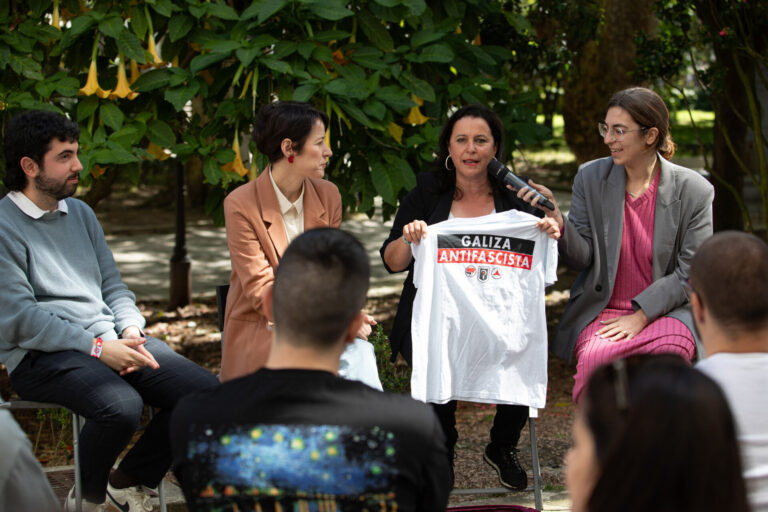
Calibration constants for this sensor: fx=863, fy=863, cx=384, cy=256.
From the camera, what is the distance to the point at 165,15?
447 cm

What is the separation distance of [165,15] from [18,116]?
3.72ft

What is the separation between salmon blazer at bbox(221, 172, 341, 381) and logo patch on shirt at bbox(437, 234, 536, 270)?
22.7 inches

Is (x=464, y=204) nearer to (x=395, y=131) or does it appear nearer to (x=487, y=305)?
(x=487, y=305)

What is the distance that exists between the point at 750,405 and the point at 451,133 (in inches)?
90.0

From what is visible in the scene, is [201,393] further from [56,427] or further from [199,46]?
[56,427]

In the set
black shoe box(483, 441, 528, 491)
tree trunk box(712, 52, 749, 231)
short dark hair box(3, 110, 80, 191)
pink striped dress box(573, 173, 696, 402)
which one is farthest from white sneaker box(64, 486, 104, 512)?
tree trunk box(712, 52, 749, 231)

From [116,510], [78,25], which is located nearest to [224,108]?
[78,25]

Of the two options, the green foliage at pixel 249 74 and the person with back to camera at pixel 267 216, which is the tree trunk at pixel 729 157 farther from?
the person with back to camera at pixel 267 216

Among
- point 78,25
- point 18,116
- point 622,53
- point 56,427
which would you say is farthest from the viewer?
point 622,53

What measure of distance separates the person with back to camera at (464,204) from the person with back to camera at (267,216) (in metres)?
0.32

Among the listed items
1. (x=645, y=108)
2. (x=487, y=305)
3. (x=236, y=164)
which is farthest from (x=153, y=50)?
(x=645, y=108)

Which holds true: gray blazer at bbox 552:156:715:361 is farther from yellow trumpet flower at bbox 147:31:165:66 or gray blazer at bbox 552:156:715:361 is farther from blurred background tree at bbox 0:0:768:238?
yellow trumpet flower at bbox 147:31:165:66

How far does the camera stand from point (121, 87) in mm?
4613

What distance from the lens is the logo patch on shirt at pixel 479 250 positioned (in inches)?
145
